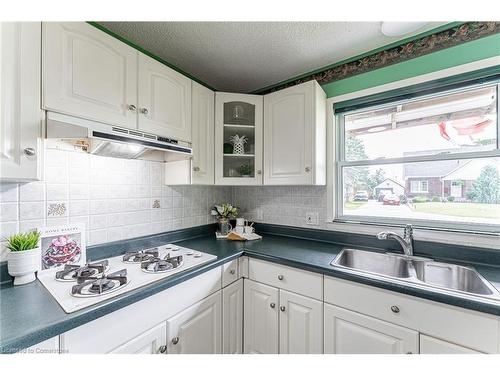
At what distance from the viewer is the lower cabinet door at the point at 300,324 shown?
4.11 feet

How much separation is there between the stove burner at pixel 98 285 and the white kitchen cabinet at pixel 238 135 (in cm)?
97

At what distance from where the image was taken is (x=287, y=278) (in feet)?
4.47

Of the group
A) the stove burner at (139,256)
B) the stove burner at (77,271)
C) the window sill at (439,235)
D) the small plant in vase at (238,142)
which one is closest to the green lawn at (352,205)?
the window sill at (439,235)

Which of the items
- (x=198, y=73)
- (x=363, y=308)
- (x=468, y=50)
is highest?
(x=198, y=73)


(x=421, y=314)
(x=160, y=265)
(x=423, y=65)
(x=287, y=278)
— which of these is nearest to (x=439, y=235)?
(x=421, y=314)

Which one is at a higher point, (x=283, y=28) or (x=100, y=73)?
(x=283, y=28)

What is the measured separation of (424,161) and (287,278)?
120cm

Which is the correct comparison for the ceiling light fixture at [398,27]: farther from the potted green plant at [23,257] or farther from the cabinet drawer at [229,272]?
the potted green plant at [23,257]
